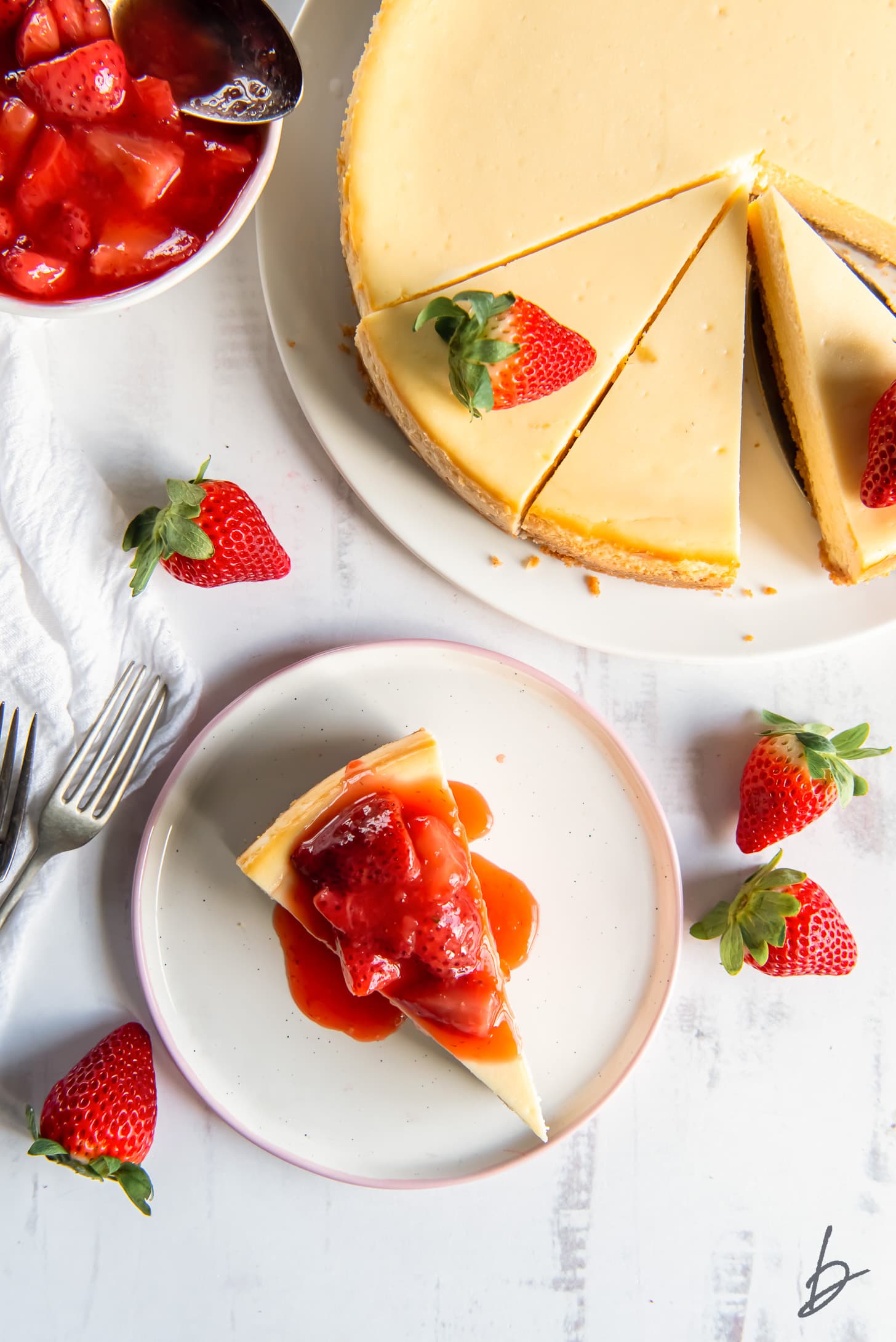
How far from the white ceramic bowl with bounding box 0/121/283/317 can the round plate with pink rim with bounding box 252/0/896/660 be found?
0.25 meters

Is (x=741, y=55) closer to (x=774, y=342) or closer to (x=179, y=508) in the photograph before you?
(x=774, y=342)

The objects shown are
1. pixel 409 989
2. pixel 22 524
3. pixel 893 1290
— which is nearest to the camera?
pixel 409 989

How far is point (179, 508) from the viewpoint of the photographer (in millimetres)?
2037

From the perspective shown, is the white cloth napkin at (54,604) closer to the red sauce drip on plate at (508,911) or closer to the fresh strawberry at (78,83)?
the fresh strawberry at (78,83)

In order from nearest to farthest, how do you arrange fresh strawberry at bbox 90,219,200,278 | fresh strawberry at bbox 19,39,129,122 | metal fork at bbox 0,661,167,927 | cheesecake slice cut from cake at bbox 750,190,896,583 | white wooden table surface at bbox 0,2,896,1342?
fresh strawberry at bbox 19,39,129,122
fresh strawberry at bbox 90,219,200,278
cheesecake slice cut from cake at bbox 750,190,896,583
metal fork at bbox 0,661,167,927
white wooden table surface at bbox 0,2,896,1342

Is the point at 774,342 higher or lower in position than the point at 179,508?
higher

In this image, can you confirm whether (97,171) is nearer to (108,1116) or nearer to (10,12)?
(10,12)

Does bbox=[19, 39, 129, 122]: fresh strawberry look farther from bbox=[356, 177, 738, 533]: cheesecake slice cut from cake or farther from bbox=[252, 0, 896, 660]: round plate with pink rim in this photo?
bbox=[356, 177, 738, 533]: cheesecake slice cut from cake

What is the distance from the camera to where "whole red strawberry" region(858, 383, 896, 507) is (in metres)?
1.88

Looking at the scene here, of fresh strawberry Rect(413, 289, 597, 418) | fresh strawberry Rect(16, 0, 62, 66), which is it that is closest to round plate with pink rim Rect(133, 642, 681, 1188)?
fresh strawberry Rect(413, 289, 597, 418)

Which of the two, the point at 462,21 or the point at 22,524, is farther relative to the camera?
the point at 22,524

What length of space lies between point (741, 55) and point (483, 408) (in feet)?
3.19

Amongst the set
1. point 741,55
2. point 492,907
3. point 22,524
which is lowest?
point 492,907

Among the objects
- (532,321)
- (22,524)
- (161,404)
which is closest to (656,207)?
(532,321)
